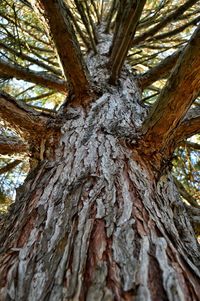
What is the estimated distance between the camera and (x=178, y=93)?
3.66 ft

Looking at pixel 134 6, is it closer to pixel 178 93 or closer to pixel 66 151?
pixel 178 93

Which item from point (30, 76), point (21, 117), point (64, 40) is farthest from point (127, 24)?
point (30, 76)

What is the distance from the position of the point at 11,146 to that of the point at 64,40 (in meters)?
0.60

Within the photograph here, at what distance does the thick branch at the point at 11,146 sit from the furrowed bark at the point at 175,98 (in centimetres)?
64

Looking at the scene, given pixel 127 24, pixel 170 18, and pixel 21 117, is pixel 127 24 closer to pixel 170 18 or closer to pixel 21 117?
pixel 21 117

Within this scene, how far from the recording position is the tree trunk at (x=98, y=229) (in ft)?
2.27

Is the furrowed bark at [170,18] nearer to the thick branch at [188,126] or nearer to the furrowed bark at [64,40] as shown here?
the furrowed bark at [64,40]

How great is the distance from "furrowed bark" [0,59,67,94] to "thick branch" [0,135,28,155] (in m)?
0.65

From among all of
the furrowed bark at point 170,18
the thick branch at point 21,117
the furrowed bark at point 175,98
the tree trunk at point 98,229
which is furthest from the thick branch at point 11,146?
the furrowed bark at point 170,18

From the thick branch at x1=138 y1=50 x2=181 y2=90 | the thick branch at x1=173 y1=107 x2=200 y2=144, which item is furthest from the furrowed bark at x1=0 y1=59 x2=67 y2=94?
the thick branch at x1=173 y1=107 x2=200 y2=144

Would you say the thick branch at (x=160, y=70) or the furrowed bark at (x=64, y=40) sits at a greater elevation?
the thick branch at (x=160, y=70)

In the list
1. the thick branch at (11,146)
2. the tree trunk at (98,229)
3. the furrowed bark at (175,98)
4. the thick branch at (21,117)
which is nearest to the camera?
the tree trunk at (98,229)

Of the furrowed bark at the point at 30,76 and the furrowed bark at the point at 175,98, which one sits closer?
the furrowed bark at the point at 175,98

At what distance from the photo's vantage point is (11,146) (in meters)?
1.49
